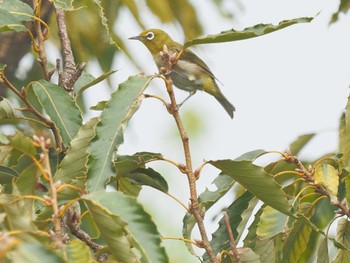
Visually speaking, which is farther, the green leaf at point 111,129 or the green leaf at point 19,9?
the green leaf at point 19,9

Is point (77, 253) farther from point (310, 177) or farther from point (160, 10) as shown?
point (160, 10)

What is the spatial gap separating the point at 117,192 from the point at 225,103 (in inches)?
125

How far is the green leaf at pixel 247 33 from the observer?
283 centimetres

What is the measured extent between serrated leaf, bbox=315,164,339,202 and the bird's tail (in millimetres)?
2143

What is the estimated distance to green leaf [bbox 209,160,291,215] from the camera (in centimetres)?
289

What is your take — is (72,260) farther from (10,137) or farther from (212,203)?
(212,203)

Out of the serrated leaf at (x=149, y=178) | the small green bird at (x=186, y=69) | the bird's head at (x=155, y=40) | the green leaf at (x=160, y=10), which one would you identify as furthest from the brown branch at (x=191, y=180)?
the green leaf at (x=160, y=10)

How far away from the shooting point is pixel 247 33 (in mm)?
2898

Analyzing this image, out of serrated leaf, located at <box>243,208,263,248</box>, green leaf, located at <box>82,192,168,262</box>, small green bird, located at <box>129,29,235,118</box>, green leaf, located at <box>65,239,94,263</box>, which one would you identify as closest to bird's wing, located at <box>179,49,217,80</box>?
small green bird, located at <box>129,29,235,118</box>

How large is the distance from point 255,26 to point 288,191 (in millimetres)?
860

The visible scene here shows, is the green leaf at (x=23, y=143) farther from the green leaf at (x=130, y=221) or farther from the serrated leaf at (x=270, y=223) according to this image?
the serrated leaf at (x=270, y=223)

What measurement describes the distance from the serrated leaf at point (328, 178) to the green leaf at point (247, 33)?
583 mm

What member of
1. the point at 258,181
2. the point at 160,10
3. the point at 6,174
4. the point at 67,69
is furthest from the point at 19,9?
the point at 160,10

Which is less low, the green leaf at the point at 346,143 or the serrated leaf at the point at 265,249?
the green leaf at the point at 346,143
